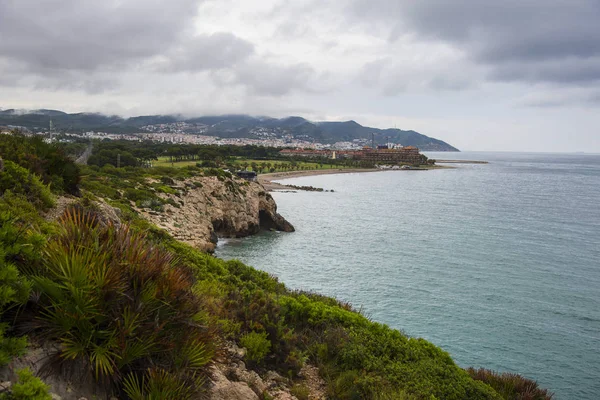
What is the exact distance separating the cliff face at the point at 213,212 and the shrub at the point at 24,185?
1384 centimetres

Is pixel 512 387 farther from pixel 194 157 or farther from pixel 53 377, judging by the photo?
pixel 194 157

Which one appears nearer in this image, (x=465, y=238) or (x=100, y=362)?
(x=100, y=362)

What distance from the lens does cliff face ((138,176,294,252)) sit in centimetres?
2656

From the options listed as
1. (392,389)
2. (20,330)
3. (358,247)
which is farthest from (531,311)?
(20,330)

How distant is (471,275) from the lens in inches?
1085

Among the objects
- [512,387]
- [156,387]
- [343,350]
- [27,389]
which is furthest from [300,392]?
[512,387]

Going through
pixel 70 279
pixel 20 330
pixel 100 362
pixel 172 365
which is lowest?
pixel 172 365

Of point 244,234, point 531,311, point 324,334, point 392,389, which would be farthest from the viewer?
point 244,234

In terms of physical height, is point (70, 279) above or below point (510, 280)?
above

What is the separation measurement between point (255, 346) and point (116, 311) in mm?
3449

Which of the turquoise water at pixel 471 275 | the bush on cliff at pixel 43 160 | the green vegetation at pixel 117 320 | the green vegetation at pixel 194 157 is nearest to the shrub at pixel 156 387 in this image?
the green vegetation at pixel 117 320

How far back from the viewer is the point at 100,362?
4031mm

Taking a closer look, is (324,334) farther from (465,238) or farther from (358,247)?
(465,238)

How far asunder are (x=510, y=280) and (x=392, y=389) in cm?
2294
